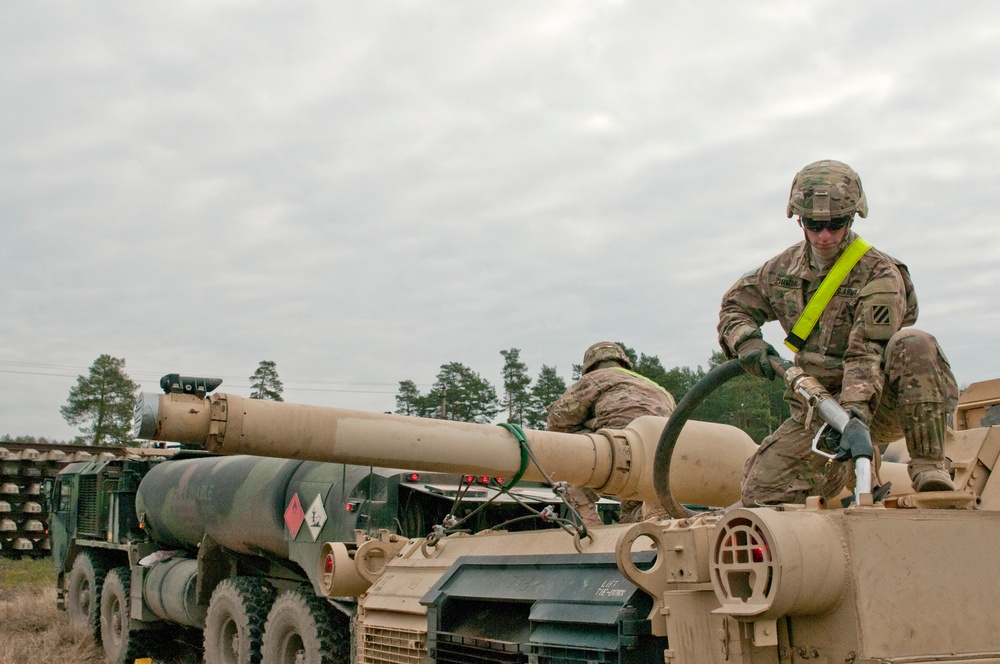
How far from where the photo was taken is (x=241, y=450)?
187 inches

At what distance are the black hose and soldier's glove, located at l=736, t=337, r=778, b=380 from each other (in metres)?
0.07

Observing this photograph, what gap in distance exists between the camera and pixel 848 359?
4102 millimetres

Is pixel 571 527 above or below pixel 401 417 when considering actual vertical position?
below

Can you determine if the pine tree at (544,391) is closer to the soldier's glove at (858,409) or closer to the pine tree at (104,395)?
the pine tree at (104,395)

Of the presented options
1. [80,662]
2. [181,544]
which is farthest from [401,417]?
[80,662]

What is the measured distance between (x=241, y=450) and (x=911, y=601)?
2.74m

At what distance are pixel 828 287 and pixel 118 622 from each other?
10.4m

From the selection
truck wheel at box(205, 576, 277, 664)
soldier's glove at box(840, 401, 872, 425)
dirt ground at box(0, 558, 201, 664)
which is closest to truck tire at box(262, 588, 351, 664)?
truck wheel at box(205, 576, 277, 664)

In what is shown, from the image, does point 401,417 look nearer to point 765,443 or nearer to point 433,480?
point 765,443

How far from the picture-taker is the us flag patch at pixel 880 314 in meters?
4.10

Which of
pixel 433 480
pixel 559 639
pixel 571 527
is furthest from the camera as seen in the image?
pixel 433 480

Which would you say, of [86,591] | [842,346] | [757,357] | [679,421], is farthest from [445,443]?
[86,591]

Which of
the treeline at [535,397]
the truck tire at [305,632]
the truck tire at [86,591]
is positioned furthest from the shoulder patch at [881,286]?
the treeline at [535,397]

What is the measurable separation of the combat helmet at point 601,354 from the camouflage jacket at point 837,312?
3.33 metres
